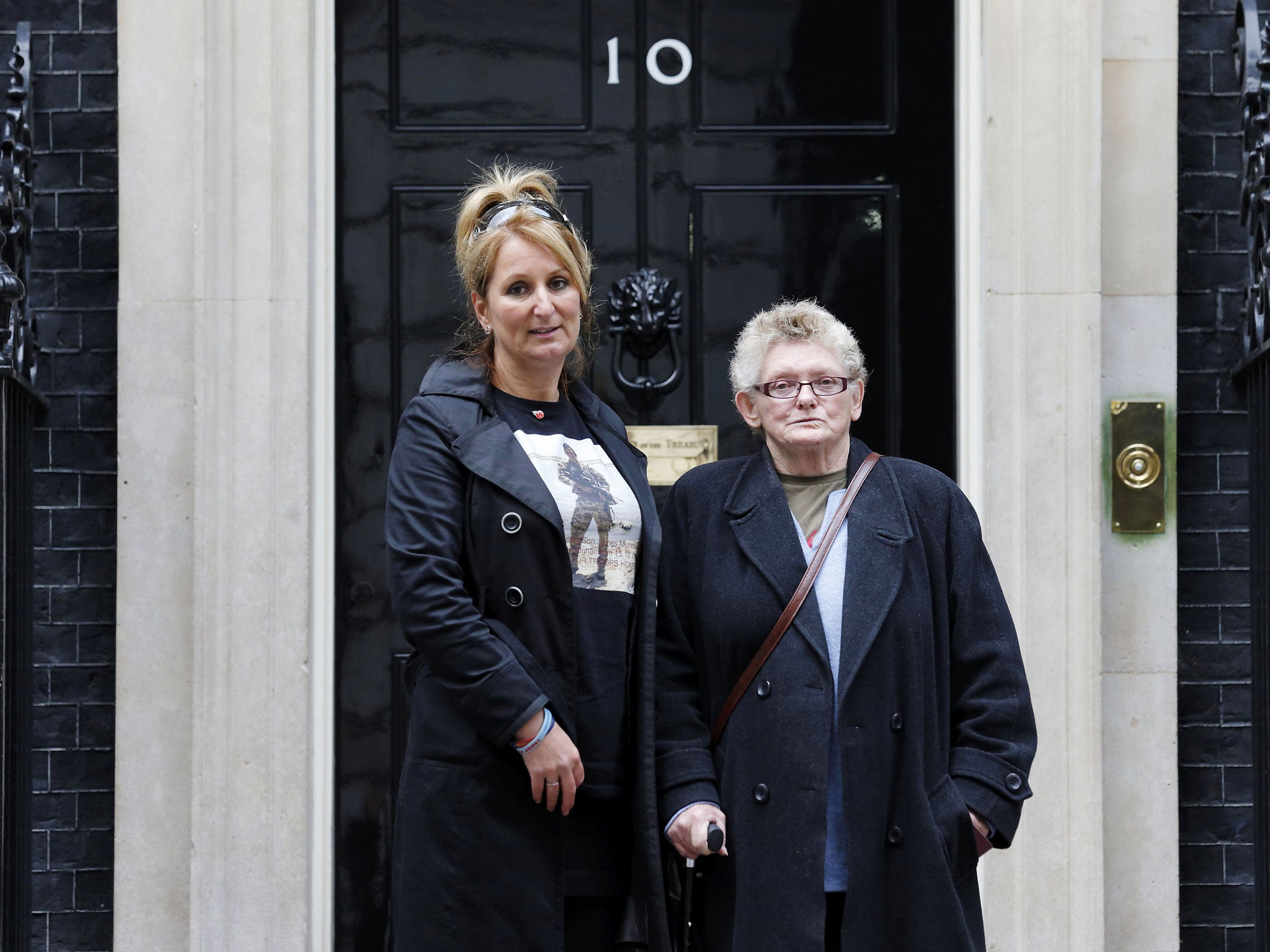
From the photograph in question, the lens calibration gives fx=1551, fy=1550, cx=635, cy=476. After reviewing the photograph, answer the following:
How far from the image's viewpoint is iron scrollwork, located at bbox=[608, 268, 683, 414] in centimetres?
441

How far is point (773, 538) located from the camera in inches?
115

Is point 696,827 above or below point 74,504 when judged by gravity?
below

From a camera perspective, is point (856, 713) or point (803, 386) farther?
point (803, 386)

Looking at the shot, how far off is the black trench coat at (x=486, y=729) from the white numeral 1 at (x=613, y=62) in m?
1.95

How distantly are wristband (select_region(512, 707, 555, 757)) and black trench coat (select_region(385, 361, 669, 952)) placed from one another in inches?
1.4

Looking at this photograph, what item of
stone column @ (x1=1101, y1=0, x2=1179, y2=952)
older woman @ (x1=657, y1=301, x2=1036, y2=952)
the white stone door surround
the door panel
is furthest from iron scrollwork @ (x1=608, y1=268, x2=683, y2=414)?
older woman @ (x1=657, y1=301, x2=1036, y2=952)

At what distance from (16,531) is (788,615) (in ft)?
6.88

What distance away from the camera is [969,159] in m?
4.37

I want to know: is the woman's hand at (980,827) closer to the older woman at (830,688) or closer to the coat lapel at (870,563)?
the older woman at (830,688)

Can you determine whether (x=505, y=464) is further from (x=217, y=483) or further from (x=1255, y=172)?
(x=1255, y=172)

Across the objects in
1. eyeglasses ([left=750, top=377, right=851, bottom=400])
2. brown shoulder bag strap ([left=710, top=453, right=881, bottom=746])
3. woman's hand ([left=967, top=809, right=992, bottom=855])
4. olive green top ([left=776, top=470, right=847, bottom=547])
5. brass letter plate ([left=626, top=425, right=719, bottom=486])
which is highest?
eyeglasses ([left=750, top=377, right=851, bottom=400])

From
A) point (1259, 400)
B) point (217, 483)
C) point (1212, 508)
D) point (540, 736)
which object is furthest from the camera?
point (1212, 508)

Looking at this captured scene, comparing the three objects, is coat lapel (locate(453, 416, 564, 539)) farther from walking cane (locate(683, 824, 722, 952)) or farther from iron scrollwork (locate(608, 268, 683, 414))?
iron scrollwork (locate(608, 268, 683, 414))

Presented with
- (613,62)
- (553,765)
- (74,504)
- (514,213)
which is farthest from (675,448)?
(553,765)
